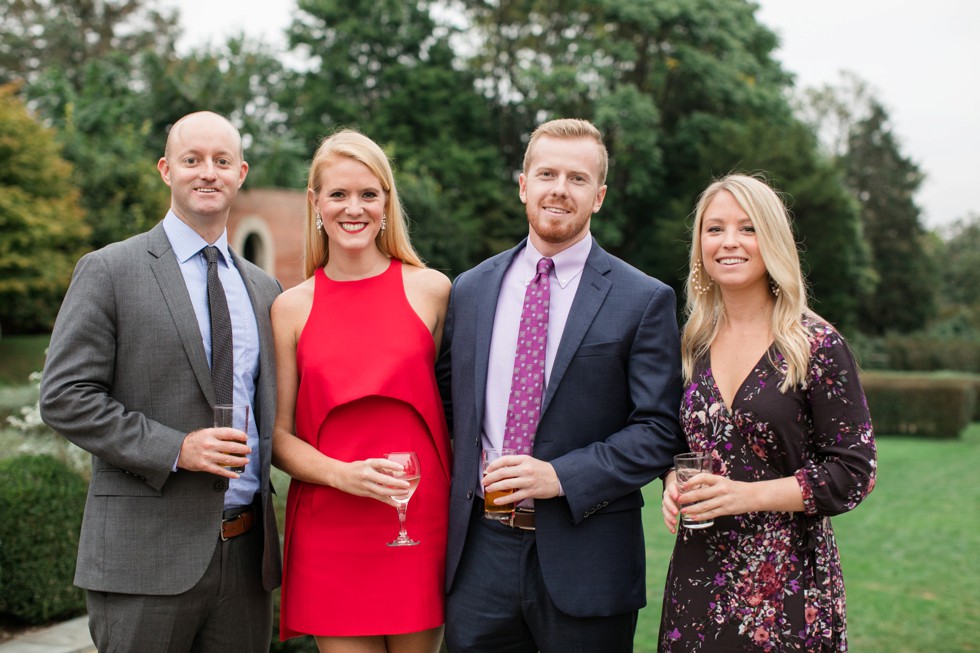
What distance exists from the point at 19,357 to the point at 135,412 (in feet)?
66.3

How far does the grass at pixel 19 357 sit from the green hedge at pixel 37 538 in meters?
14.4

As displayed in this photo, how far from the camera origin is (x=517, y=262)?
3.58 metres

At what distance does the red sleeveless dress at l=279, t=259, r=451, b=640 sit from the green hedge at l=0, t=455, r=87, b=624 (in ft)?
10.2

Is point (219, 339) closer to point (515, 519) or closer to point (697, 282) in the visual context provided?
point (515, 519)

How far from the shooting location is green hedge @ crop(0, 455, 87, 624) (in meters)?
5.66

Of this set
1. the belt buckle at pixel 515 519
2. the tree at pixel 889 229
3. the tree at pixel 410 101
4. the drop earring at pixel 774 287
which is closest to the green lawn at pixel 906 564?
the belt buckle at pixel 515 519

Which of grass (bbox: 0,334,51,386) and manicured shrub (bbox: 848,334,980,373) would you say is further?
manicured shrub (bbox: 848,334,980,373)

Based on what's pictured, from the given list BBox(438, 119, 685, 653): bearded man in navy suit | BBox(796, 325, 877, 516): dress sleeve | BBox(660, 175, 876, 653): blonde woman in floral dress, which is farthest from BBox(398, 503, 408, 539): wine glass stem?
BBox(796, 325, 877, 516): dress sleeve

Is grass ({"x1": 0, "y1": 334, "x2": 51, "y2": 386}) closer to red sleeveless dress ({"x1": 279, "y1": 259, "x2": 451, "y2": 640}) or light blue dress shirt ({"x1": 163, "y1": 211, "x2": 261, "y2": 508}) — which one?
light blue dress shirt ({"x1": 163, "y1": 211, "x2": 261, "y2": 508})

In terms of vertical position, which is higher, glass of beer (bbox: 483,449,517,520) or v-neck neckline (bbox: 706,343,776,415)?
v-neck neckline (bbox: 706,343,776,415)

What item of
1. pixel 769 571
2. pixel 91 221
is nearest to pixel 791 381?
pixel 769 571

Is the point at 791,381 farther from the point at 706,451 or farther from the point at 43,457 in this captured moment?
the point at 43,457

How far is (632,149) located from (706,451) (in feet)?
90.6

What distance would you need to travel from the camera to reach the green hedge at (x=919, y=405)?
22.1 metres
